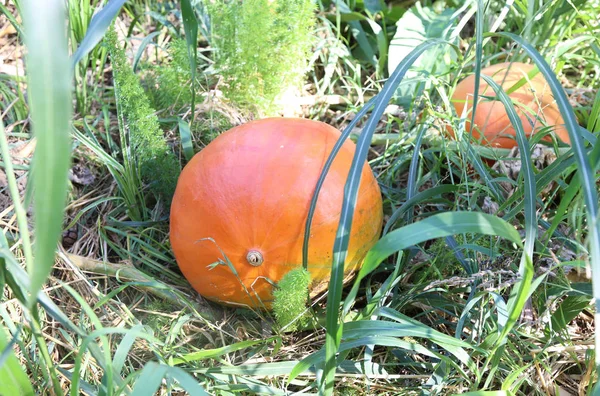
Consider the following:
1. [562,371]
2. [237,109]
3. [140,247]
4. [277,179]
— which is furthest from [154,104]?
[562,371]

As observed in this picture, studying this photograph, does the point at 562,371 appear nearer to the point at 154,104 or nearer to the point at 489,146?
the point at 489,146

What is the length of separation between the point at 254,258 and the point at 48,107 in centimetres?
97

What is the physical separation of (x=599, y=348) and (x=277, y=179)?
0.84 metres

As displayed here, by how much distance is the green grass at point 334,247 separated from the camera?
3.61 feet

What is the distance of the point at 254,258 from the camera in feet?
5.00

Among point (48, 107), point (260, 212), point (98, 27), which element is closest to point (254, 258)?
point (260, 212)

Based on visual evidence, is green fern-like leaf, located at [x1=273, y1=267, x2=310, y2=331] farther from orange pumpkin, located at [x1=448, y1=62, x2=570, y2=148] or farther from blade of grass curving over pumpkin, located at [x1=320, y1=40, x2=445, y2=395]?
orange pumpkin, located at [x1=448, y1=62, x2=570, y2=148]

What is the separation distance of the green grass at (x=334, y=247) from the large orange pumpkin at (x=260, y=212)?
0.11 m

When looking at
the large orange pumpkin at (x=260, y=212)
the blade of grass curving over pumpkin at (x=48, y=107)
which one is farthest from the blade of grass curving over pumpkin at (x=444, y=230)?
the blade of grass curving over pumpkin at (x=48, y=107)

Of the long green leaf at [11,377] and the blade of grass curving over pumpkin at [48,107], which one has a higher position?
the blade of grass curving over pumpkin at [48,107]

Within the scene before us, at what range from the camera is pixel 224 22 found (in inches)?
78.5

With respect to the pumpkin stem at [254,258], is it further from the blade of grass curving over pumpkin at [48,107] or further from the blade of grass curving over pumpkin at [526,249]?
the blade of grass curving over pumpkin at [48,107]

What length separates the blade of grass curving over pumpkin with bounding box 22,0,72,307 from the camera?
0.59m

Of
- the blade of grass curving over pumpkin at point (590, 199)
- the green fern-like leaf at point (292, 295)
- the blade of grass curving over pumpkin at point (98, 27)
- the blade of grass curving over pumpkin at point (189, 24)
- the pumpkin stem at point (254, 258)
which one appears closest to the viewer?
the blade of grass curving over pumpkin at point (590, 199)
